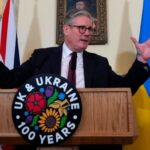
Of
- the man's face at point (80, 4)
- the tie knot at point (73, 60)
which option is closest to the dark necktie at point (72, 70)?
the tie knot at point (73, 60)

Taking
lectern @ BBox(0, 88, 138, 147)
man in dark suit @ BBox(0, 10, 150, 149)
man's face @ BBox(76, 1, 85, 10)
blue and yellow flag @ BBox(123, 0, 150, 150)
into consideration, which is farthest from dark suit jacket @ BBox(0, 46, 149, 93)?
man's face @ BBox(76, 1, 85, 10)

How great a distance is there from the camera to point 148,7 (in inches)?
88.3

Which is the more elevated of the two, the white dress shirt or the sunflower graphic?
the white dress shirt

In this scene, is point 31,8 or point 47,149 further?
point 31,8

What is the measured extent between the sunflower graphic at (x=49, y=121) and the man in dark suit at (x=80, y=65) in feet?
1.39

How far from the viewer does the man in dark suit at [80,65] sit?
5.46 ft

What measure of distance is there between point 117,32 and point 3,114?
138cm

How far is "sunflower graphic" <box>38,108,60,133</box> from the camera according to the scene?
1214mm

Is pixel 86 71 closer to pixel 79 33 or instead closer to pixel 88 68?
pixel 88 68

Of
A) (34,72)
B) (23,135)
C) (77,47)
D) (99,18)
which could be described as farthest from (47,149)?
(99,18)

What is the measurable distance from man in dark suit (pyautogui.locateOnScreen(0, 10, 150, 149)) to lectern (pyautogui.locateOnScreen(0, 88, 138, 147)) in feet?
1.19

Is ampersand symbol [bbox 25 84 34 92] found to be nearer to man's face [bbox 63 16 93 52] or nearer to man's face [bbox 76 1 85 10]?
man's face [bbox 63 16 93 52]

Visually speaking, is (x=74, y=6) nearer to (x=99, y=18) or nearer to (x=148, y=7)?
(x=99, y=18)

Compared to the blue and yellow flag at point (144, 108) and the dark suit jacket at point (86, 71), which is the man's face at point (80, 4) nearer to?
the blue and yellow flag at point (144, 108)
